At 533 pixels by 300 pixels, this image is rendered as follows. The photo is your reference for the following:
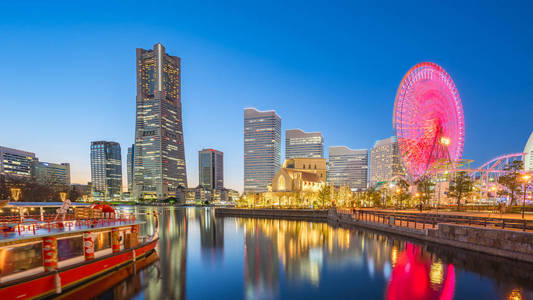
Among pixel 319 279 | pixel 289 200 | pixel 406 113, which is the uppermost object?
pixel 406 113

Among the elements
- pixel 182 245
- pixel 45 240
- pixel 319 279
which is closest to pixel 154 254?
pixel 182 245

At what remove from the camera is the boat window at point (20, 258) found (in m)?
17.5

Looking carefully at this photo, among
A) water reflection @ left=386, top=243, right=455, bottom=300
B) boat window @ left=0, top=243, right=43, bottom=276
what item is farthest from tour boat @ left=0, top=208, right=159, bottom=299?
water reflection @ left=386, top=243, right=455, bottom=300

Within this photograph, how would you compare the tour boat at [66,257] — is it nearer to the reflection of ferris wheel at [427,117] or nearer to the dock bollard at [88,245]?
the dock bollard at [88,245]

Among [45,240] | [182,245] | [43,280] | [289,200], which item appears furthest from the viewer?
[289,200]

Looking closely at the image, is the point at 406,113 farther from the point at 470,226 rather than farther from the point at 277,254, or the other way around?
the point at 277,254

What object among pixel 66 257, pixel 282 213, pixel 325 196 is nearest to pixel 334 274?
pixel 66 257

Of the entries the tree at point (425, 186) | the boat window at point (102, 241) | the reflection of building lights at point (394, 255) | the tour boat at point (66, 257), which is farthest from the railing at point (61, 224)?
the tree at point (425, 186)

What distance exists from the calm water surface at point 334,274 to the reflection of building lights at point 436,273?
75 millimetres

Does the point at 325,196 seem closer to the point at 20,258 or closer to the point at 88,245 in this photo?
the point at 88,245

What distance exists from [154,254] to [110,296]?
14.5 metres

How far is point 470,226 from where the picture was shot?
3122cm

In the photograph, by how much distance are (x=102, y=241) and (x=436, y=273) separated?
2937cm

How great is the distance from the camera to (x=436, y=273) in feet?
78.8
